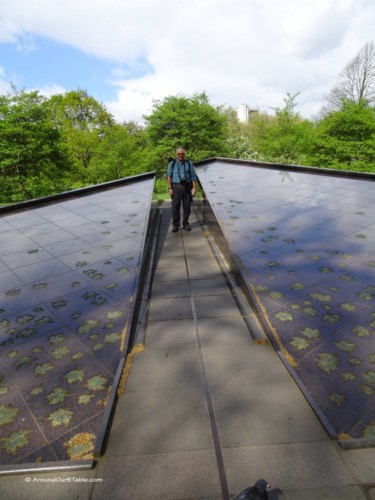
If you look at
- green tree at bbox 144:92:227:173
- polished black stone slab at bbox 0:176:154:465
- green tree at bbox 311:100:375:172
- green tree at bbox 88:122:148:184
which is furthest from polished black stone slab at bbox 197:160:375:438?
green tree at bbox 88:122:148:184

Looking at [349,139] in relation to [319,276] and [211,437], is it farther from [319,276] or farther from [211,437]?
[211,437]

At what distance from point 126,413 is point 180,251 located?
3481 mm

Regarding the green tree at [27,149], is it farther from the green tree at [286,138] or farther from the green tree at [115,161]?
the green tree at [286,138]

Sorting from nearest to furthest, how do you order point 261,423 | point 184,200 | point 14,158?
point 261,423
point 184,200
point 14,158

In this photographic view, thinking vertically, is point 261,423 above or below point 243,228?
below

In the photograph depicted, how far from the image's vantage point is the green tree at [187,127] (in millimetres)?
20573

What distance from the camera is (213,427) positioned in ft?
6.39

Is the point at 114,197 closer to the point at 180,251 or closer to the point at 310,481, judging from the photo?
the point at 180,251

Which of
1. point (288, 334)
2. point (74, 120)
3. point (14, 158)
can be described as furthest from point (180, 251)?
point (74, 120)

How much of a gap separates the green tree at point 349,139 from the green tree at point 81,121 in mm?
18047

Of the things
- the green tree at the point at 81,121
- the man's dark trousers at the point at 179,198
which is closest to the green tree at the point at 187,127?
the green tree at the point at 81,121

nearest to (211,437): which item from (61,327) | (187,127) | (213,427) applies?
(213,427)

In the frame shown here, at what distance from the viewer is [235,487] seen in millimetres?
1596

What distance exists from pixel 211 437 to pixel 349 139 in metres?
17.8
